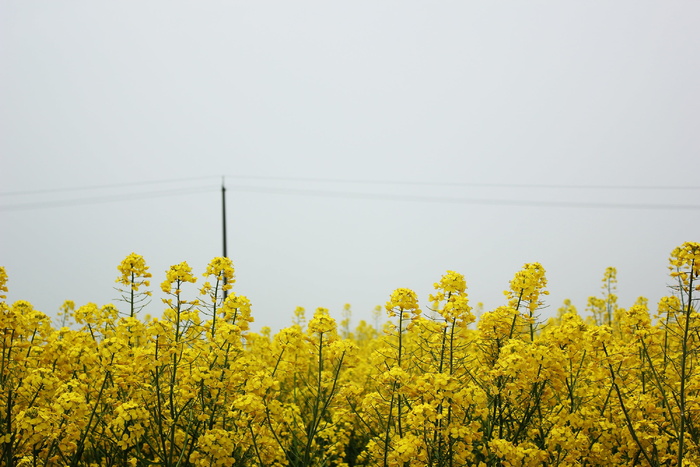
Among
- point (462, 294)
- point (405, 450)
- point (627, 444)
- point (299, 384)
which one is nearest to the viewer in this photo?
point (405, 450)

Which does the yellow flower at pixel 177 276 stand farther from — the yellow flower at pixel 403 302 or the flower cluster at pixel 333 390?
the yellow flower at pixel 403 302

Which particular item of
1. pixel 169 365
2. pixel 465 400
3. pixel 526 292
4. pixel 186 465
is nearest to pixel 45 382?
pixel 169 365

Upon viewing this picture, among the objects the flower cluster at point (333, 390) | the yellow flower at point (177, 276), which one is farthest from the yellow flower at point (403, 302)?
the yellow flower at point (177, 276)

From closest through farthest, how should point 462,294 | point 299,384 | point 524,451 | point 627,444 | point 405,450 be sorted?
point 405,450 → point 524,451 → point 462,294 → point 627,444 → point 299,384

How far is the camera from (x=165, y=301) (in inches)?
173

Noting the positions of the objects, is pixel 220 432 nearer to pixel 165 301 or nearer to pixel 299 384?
pixel 165 301

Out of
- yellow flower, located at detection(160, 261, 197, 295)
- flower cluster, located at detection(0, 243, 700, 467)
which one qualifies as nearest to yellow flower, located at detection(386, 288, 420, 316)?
flower cluster, located at detection(0, 243, 700, 467)

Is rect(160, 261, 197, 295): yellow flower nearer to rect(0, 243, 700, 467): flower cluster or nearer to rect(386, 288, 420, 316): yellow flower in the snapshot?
rect(0, 243, 700, 467): flower cluster

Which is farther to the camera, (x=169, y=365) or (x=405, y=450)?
(x=169, y=365)

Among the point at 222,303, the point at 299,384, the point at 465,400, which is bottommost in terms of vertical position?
the point at 299,384

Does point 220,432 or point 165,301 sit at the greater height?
point 165,301

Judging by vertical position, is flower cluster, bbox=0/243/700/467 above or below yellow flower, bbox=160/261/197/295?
below

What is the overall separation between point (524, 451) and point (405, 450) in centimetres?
86

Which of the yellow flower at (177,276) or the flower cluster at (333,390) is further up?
the yellow flower at (177,276)
